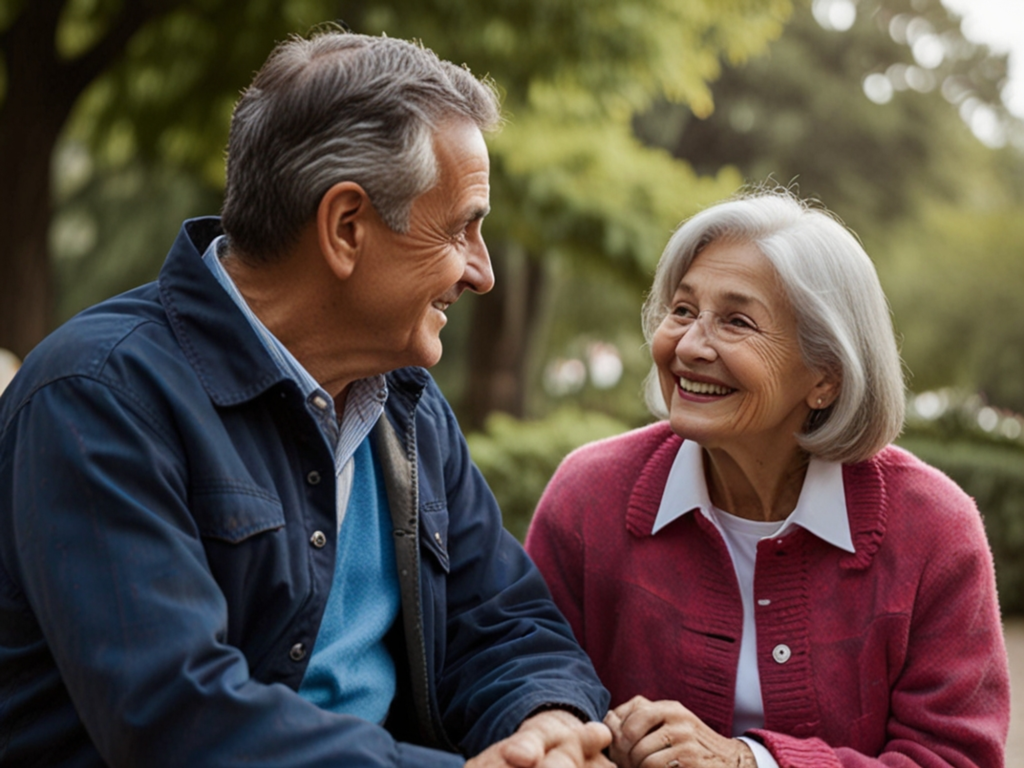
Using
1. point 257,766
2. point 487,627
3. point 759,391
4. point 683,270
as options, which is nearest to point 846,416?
point 759,391

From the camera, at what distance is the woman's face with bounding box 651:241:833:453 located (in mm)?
2580

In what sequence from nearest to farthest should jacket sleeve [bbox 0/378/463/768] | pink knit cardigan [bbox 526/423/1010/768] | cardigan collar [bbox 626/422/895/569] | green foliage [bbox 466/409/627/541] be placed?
jacket sleeve [bbox 0/378/463/768] → pink knit cardigan [bbox 526/423/1010/768] → cardigan collar [bbox 626/422/895/569] → green foliage [bbox 466/409/627/541]

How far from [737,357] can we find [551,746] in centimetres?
95

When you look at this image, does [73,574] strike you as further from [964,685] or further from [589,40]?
[589,40]

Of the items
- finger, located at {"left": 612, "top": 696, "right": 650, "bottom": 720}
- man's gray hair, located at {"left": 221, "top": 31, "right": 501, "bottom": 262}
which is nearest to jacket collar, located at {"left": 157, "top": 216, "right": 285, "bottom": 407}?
man's gray hair, located at {"left": 221, "top": 31, "right": 501, "bottom": 262}

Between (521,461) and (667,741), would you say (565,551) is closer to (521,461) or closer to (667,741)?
(667,741)

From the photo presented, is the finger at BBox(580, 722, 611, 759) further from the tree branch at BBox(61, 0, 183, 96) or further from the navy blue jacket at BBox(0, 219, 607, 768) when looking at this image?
the tree branch at BBox(61, 0, 183, 96)

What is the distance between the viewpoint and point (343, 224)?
6.86 feet

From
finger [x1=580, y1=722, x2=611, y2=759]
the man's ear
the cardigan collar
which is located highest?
the man's ear

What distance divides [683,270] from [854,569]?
0.79 meters

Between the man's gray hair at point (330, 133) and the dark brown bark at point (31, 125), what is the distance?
22.0ft

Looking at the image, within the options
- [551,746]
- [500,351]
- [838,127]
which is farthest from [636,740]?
[838,127]

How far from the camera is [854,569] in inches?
99.6

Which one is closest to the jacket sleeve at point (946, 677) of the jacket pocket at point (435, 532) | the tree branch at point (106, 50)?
the jacket pocket at point (435, 532)
